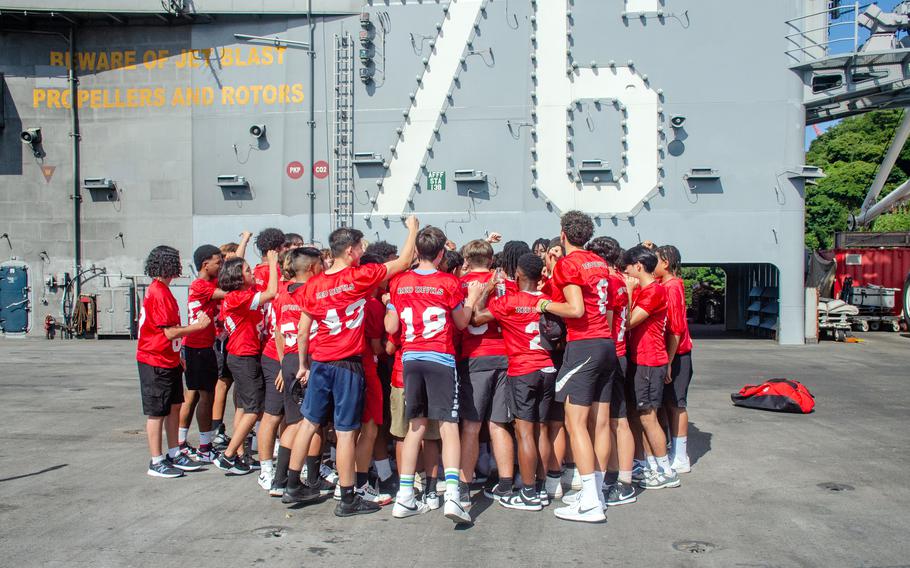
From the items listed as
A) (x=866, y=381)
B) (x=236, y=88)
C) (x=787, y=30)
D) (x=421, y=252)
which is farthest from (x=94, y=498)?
(x=787, y=30)

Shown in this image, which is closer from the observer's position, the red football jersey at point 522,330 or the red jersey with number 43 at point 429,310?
the red jersey with number 43 at point 429,310

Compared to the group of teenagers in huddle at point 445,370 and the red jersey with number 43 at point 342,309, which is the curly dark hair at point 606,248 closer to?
the group of teenagers in huddle at point 445,370

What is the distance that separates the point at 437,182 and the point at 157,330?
1338cm

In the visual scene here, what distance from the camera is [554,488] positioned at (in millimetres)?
6586

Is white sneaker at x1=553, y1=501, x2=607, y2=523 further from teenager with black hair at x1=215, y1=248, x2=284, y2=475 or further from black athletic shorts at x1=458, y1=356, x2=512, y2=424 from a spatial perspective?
teenager with black hair at x1=215, y1=248, x2=284, y2=475

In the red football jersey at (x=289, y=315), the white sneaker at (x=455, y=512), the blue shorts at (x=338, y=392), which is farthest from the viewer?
the red football jersey at (x=289, y=315)

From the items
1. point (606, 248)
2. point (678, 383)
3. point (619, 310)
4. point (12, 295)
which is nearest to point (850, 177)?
point (12, 295)

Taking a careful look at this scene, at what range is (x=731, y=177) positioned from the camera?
64.8 ft

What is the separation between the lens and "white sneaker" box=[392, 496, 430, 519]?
5957 mm

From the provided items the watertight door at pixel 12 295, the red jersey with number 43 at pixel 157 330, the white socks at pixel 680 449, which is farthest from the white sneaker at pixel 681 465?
the watertight door at pixel 12 295

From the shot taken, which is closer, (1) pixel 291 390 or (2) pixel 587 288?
(2) pixel 587 288

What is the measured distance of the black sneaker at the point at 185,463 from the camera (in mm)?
7391

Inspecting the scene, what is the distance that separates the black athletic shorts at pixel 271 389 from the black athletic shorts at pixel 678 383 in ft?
11.3

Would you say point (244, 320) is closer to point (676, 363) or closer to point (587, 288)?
point (587, 288)
